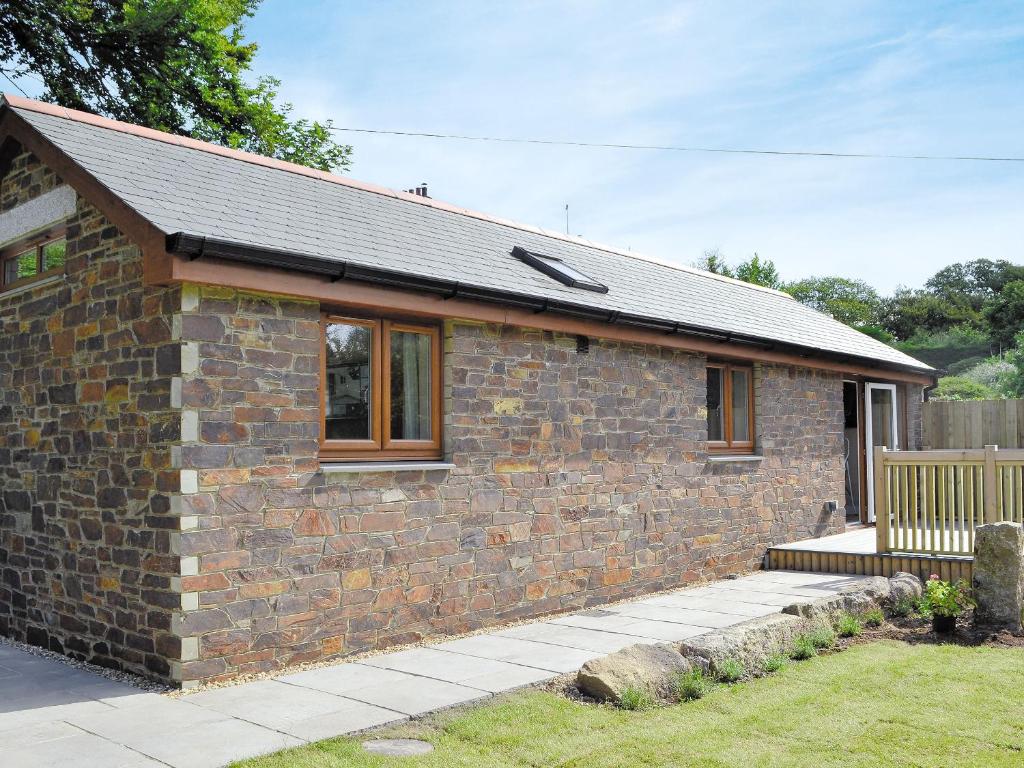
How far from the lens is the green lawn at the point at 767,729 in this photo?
188 inches

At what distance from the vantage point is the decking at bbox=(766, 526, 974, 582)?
10586mm

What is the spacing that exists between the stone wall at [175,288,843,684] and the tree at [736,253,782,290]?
3566cm

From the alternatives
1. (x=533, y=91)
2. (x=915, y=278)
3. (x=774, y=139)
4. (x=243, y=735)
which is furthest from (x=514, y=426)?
(x=915, y=278)

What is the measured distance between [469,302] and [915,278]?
6419 cm

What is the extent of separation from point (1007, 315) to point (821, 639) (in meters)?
47.4

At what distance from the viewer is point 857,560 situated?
11539mm

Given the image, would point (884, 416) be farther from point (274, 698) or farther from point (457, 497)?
point (274, 698)

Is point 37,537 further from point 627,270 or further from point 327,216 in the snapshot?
point 627,270

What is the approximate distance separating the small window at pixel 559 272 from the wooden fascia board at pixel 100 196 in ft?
16.3

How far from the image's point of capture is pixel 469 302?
27.6ft

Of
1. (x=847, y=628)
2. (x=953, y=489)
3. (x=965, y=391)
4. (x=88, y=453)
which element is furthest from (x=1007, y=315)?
(x=88, y=453)

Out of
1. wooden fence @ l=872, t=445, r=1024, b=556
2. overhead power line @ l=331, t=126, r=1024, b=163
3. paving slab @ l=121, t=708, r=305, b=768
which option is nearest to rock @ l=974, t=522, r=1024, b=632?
wooden fence @ l=872, t=445, r=1024, b=556

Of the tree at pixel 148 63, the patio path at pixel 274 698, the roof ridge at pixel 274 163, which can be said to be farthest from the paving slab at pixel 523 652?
the tree at pixel 148 63

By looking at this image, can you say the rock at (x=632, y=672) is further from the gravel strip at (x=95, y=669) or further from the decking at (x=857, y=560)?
the decking at (x=857, y=560)
